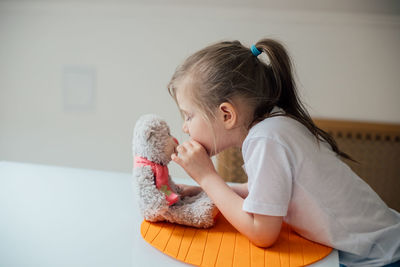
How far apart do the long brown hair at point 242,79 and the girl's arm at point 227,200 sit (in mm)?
93

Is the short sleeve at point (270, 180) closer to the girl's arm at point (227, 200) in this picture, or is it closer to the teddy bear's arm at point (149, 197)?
the girl's arm at point (227, 200)

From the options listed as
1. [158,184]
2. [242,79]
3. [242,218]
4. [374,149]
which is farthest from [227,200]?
[374,149]

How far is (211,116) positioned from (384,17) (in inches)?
42.9

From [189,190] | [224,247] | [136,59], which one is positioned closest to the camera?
[224,247]

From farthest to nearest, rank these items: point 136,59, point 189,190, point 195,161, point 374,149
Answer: point 136,59 → point 374,149 → point 189,190 → point 195,161

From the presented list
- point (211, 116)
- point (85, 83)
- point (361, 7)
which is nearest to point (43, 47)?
point (85, 83)

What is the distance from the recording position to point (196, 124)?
80 centimetres

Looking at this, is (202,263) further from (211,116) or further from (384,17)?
(384,17)

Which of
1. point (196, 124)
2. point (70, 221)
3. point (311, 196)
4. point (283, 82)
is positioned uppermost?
point (283, 82)

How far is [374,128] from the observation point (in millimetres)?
1519

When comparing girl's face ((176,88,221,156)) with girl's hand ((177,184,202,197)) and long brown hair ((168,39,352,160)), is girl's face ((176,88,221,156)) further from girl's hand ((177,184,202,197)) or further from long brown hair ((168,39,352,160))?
girl's hand ((177,184,202,197))

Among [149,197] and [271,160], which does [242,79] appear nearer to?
[271,160]

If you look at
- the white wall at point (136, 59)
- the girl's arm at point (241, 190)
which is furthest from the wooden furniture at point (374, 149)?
the girl's arm at point (241, 190)

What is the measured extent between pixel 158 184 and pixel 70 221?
204mm
